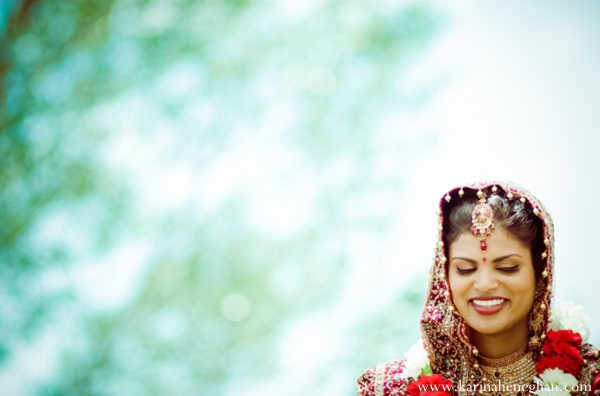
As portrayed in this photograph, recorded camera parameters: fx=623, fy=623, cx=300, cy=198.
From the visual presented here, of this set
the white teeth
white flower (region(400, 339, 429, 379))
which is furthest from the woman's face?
white flower (region(400, 339, 429, 379))

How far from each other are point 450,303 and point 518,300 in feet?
0.71

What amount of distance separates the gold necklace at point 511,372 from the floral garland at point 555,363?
35 mm

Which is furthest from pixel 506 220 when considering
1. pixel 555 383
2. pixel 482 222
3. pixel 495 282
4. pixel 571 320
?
pixel 555 383

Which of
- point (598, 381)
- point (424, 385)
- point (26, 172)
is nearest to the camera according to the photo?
point (598, 381)

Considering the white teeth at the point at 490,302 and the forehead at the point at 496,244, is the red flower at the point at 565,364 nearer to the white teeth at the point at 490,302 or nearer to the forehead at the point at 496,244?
the white teeth at the point at 490,302

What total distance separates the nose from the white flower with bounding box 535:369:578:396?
326mm

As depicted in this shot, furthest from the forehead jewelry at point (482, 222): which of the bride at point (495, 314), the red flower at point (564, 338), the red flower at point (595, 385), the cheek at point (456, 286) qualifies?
the red flower at point (595, 385)

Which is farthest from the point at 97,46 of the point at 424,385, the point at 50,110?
the point at 424,385

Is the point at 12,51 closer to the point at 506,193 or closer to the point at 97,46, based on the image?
the point at 97,46

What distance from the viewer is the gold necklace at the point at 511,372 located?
2.00 meters

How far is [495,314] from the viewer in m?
1.96

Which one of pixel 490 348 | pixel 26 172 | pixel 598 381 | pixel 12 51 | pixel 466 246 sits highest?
pixel 12 51

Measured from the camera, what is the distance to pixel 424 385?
2039 mm

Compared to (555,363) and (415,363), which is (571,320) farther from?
(415,363)
